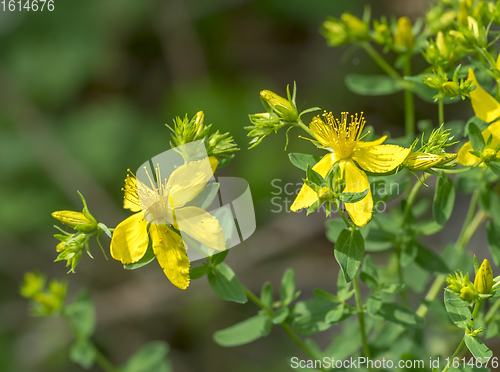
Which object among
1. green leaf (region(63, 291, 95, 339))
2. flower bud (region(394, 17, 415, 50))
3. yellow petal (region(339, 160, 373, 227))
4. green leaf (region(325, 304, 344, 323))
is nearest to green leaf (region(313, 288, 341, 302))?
green leaf (region(325, 304, 344, 323))

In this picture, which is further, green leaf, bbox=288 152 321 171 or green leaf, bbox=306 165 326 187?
green leaf, bbox=288 152 321 171

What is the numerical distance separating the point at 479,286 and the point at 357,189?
42 centimetres

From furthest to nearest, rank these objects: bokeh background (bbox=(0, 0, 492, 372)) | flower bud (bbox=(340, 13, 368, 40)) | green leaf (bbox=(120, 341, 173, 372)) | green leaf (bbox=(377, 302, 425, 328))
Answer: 1. bokeh background (bbox=(0, 0, 492, 372))
2. green leaf (bbox=(120, 341, 173, 372))
3. flower bud (bbox=(340, 13, 368, 40))
4. green leaf (bbox=(377, 302, 425, 328))

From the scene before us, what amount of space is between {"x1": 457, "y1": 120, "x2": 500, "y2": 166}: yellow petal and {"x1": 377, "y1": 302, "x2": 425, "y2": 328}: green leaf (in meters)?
0.54

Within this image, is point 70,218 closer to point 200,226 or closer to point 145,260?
point 145,260

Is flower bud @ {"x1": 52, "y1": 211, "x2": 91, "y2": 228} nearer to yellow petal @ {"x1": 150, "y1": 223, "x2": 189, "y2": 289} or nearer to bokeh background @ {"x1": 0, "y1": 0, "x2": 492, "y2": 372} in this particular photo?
yellow petal @ {"x1": 150, "y1": 223, "x2": 189, "y2": 289}

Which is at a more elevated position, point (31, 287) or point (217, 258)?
point (217, 258)

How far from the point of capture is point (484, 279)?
1161 millimetres

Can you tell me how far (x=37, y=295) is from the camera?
6.63 ft

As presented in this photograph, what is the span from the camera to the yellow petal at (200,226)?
4.32 feet

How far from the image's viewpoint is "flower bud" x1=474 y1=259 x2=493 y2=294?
3.77ft

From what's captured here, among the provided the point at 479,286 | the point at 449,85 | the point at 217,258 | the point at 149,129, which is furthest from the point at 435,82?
the point at 149,129

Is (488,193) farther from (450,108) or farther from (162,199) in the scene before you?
(450,108)

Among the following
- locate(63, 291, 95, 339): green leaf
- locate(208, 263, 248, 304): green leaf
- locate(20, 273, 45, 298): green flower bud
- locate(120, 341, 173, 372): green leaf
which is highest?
locate(208, 263, 248, 304): green leaf
